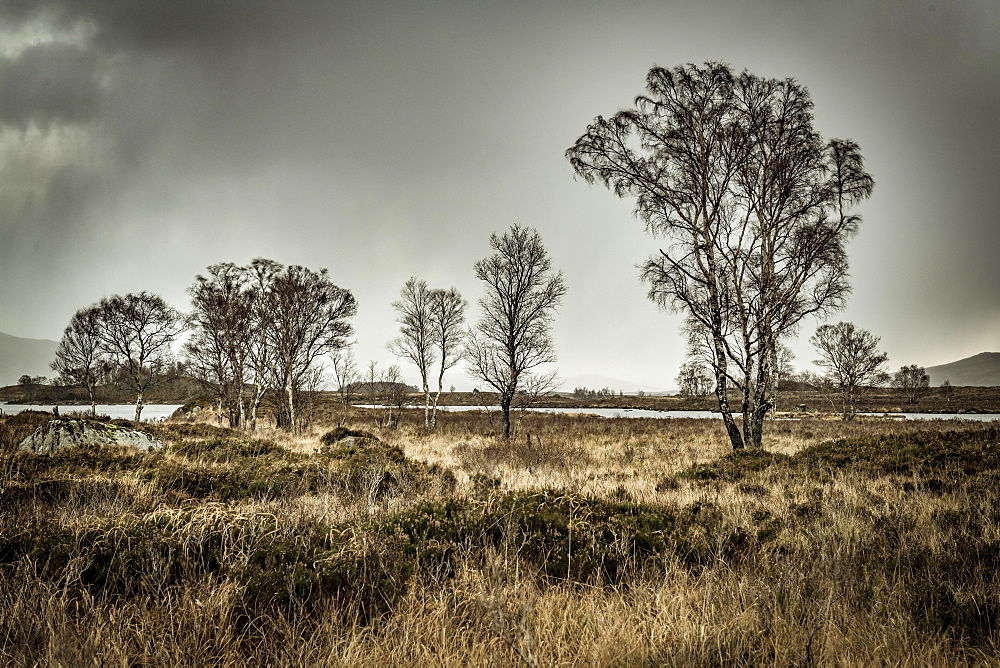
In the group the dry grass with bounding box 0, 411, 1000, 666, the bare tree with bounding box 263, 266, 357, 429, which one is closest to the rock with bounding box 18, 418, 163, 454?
the dry grass with bounding box 0, 411, 1000, 666

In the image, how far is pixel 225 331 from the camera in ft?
67.8

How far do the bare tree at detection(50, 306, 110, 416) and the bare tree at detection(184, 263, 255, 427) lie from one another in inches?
415

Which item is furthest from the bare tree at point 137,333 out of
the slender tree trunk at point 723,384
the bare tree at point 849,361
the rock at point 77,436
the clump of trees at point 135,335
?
the bare tree at point 849,361

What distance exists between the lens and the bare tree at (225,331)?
2073 cm

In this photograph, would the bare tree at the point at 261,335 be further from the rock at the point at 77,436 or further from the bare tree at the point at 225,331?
the rock at the point at 77,436

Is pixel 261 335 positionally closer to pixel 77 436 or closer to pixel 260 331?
pixel 260 331

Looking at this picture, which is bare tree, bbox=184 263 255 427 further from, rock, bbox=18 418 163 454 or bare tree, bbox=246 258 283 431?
rock, bbox=18 418 163 454

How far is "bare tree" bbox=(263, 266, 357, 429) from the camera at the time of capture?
21000 millimetres

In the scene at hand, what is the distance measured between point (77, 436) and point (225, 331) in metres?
12.3

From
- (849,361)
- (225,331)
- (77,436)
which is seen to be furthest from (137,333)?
(849,361)

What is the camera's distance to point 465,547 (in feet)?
A: 13.4

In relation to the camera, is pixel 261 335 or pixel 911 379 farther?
pixel 911 379

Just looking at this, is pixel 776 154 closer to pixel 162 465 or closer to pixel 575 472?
pixel 575 472

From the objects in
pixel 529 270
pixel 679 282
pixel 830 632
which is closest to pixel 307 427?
pixel 529 270
